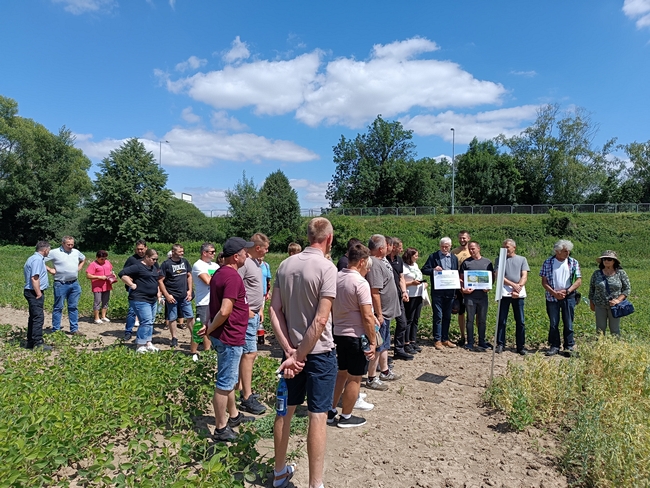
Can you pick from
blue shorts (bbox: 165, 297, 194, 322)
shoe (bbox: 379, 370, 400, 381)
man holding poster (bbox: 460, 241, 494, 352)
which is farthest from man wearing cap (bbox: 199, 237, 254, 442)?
man holding poster (bbox: 460, 241, 494, 352)

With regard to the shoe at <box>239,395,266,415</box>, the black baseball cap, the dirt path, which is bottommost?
the dirt path

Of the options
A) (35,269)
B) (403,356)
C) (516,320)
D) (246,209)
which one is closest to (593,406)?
(403,356)

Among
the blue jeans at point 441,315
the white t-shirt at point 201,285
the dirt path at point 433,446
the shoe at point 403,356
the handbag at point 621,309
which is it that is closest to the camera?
the dirt path at point 433,446

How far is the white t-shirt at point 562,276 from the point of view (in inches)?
311

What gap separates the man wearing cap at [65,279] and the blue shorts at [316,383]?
23.9 ft

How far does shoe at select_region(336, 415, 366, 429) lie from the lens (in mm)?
4859

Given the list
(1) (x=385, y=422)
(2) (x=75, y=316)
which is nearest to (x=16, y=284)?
(2) (x=75, y=316)

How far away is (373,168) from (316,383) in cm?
5993

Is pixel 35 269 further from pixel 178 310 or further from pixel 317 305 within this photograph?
pixel 317 305

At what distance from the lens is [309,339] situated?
3.37 m

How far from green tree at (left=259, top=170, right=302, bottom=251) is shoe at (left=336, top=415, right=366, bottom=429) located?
36.5 m

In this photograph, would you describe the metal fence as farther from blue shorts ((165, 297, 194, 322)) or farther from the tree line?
blue shorts ((165, 297, 194, 322))

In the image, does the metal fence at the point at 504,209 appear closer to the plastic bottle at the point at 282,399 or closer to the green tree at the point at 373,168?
the green tree at the point at 373,168

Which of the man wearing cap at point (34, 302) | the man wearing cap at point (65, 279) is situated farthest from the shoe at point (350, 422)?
the man wearing cap at point (65, 279)
